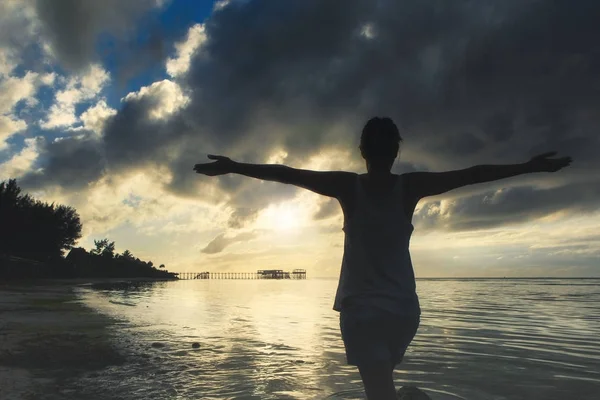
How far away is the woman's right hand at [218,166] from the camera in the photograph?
2768 mm

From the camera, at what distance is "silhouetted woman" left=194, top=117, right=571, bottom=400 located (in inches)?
96.0

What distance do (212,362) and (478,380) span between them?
4295mm

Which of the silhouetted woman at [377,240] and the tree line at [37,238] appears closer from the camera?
the silhouetted woman at [377,240]

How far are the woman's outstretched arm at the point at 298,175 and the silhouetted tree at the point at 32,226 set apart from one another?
60318mm

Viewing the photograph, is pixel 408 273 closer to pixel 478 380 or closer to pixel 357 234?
pixel 357 234

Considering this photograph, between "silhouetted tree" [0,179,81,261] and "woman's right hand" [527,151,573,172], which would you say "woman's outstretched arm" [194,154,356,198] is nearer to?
"woman's right hand" [527,151,573,172]

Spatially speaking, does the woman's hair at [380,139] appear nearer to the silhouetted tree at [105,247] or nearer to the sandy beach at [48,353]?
the sandy beach at [48,353]

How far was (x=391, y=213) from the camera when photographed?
2.51m

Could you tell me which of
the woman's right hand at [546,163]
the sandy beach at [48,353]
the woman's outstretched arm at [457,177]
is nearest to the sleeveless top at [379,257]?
the woman's outstretched arm at [457,177]

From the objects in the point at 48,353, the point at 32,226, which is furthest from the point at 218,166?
the point at 32,226

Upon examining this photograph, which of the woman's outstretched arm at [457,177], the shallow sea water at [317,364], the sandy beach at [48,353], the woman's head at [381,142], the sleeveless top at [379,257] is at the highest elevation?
the woman's head at [381,142]

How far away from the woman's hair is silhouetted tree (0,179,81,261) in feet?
200

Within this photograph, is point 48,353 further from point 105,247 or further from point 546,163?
point 105,247

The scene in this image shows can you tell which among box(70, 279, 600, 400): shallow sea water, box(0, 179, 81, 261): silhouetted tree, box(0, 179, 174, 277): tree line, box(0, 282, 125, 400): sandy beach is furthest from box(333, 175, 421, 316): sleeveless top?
box(0, 179, 81, 261): silhouetted tree
